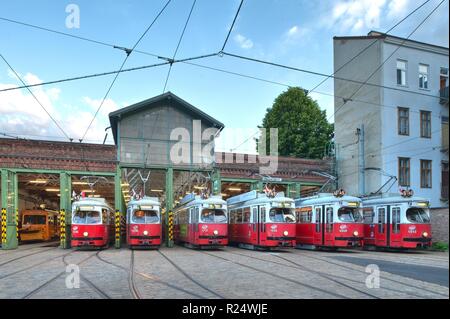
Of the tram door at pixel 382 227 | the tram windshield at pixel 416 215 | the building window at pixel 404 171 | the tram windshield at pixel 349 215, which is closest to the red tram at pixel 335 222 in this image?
the tram windshield at pixel 349 215

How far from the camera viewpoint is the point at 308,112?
43.1m

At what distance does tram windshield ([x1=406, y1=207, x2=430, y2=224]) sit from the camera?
23031mm

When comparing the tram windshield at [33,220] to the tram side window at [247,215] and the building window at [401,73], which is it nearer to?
the tram side window at [247,215]

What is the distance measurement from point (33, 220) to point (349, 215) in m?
25.5

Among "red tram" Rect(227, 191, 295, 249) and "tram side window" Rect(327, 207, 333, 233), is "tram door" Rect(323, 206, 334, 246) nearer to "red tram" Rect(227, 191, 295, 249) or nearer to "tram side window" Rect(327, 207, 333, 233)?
"tram side window" Rect(327, 207, 333, 233)

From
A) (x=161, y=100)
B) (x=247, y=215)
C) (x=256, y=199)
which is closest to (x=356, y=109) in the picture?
(x=256, y=199)

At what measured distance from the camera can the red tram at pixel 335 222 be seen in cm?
2358

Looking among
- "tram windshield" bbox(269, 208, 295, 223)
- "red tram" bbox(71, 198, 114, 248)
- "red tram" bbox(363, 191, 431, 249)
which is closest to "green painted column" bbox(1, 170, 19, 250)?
"red tram" bbox(71, 198, 114, 248)

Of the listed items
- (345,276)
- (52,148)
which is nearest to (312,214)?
(345,276)

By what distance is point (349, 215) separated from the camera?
24.0 m

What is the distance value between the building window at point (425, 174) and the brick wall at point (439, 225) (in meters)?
4.58

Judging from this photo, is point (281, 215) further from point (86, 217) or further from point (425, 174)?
point (425, 174)

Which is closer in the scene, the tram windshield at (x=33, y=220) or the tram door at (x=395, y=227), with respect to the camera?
the tram door at (x=395, y=227)

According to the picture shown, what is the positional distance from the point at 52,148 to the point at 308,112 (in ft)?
75.7
